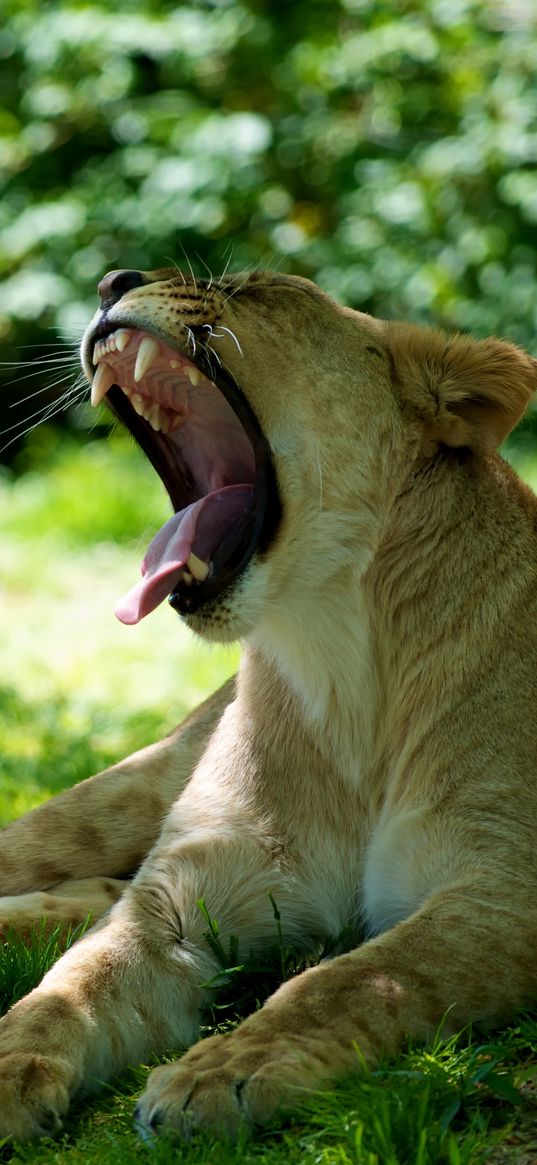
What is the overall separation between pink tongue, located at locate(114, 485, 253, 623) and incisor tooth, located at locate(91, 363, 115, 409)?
0.28 m

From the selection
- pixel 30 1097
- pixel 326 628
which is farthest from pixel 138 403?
pixel 30 1097

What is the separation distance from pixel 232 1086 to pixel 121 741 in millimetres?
2792

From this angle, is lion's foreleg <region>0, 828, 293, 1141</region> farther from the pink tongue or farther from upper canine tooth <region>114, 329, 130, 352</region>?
upper canine tooth <region>114, 329, 130, 352</region>

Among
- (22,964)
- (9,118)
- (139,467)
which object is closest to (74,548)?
(139,467)

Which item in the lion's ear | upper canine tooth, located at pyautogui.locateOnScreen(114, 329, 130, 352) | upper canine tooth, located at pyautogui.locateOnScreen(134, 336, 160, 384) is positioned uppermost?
upper canine tooth, located at pyautogui.locateOnScreen(114, 329, 130, 352)

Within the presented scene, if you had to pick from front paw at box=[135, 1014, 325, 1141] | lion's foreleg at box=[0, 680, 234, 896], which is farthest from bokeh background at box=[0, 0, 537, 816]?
front paw at box=[135, 1014, 325, 1141]

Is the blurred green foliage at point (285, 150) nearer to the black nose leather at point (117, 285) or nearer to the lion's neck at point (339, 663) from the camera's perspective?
the black nose leather at point (117, 285)

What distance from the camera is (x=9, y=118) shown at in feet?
34.1

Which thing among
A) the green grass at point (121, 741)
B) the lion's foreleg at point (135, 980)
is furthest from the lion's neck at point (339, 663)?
the green grass at point (121, 741)

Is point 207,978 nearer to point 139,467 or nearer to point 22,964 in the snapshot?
point 22,964

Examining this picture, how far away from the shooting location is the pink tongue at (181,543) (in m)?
2.98

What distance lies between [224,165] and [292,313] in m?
6.24

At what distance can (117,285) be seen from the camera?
124 inches

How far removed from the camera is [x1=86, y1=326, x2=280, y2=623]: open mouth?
9.90 ft
